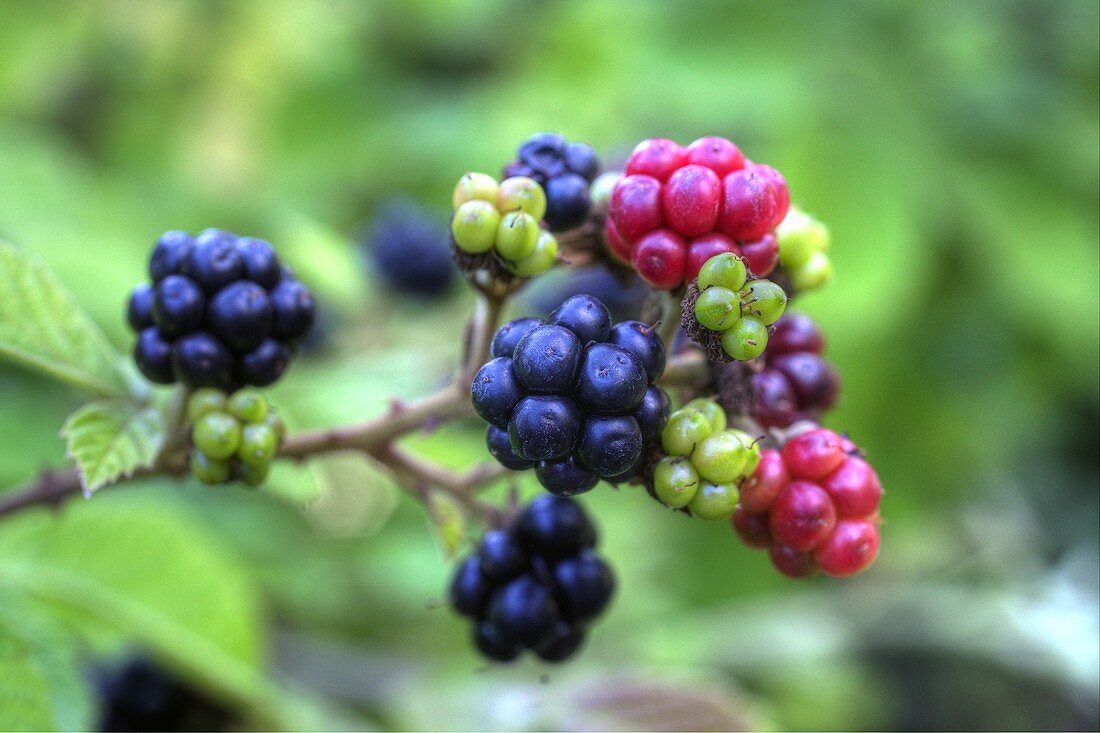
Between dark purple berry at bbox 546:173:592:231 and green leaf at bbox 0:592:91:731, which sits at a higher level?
dark purple berry at bbox 546:173:592:231

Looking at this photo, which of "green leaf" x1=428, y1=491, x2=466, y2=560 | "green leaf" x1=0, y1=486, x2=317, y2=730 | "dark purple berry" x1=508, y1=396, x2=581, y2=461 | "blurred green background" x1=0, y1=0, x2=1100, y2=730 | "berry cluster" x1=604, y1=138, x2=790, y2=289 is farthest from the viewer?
"blurred green background" x1=0, y1=0, x2=1100, y2=730

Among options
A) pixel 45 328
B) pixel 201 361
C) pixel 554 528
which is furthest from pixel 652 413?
pixel 45 328

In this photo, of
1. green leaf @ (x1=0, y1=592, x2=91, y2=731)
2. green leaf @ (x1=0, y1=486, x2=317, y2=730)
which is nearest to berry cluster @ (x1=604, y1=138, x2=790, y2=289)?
green leaf @ (x1=0, y1=592, x2=91, y2=731)

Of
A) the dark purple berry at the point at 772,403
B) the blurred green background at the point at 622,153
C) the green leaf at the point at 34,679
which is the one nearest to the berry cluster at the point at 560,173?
the dark purple berry at the point at 772,403

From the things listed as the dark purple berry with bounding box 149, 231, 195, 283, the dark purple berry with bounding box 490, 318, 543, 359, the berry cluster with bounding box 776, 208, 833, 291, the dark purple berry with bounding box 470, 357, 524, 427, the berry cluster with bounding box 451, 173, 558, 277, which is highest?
the berry cluster with bounding box 776, 208, 833, 291

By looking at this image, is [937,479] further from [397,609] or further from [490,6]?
[490,6]

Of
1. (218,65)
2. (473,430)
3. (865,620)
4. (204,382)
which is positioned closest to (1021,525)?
(865,620)

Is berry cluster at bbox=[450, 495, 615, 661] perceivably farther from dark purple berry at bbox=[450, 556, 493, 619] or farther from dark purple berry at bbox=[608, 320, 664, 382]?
dark purple berry at bbox=[608, 320, 664, 382]

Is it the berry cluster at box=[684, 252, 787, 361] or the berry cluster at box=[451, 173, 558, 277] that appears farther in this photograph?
the berry cluster at box=[451, 173, 558, 277]
